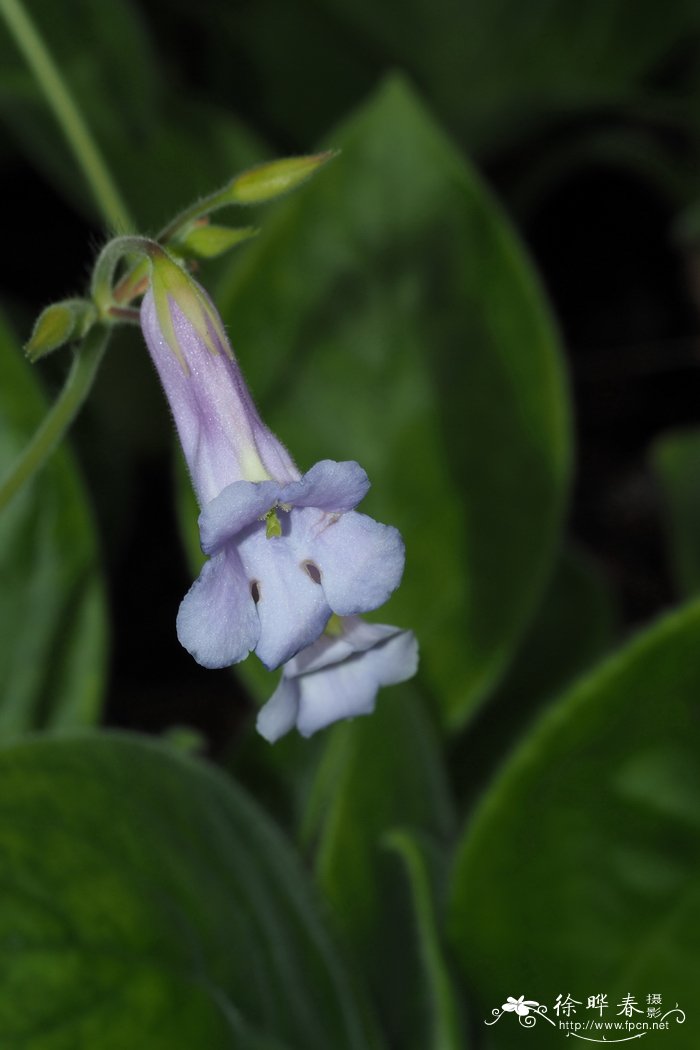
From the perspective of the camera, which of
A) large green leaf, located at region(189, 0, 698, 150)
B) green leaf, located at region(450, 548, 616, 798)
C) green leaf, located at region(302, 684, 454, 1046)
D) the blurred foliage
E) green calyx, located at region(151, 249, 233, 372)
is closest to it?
green calyx, located at region(151, 249, 233, 372)

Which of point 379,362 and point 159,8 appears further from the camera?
point 159,8

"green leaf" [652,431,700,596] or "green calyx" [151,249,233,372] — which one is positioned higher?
"green leaf" [652,431,700,596]

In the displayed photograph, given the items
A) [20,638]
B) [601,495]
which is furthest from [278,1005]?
[601,495]

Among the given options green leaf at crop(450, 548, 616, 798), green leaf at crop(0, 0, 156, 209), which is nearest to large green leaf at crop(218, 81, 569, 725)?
green leaf at crop(450, 548, 616, 798)

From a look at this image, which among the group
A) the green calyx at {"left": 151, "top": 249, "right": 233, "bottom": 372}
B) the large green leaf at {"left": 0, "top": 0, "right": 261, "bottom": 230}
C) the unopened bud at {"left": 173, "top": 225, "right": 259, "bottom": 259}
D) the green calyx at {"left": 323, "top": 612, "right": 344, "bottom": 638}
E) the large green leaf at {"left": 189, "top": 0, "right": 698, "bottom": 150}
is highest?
the large green leaf at {"left": 189, "top": 0, "right": 698, "bottom": 150}

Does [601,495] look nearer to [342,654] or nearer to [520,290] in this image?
[520,290]

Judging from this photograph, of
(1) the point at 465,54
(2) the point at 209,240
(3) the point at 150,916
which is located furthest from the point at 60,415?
(1) the point at 465,54

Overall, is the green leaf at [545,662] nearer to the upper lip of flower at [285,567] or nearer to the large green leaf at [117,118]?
the large green leaf at [117,118]

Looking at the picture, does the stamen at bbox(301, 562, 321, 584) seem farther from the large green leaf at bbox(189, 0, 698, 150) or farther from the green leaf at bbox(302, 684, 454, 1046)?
the large green leaf at bbox(189, 0, 698, 150)
